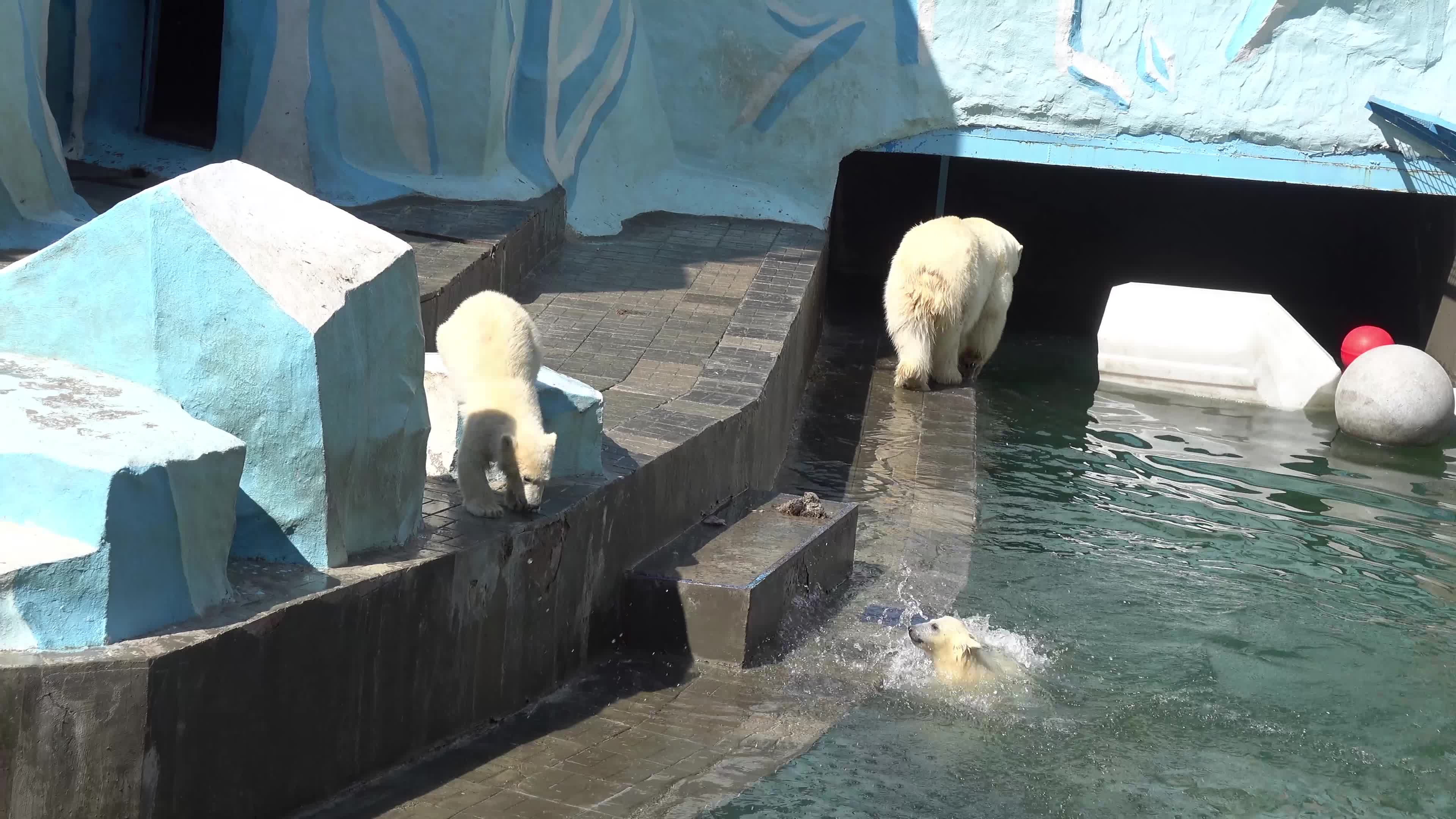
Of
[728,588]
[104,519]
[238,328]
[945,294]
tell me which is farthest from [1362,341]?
[104,519]

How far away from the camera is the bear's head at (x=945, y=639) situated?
17.0ft

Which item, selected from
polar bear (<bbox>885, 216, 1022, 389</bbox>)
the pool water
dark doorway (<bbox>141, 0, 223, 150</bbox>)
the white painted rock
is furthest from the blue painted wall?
the pool water

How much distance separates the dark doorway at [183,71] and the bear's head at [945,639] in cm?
653

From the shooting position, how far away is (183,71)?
427 inches

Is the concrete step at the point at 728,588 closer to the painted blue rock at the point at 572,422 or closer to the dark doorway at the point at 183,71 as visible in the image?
the painted blue rock at the point at 572,422

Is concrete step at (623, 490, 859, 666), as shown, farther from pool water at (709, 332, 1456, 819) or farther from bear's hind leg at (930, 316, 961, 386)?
bear's hind leg at (930, 316, 961, 386)

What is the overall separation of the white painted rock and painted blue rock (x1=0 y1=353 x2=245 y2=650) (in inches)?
351

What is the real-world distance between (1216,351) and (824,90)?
392 centimetres

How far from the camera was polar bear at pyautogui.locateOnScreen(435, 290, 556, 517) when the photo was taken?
4355 millimetres

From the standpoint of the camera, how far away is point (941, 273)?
9.66 metres

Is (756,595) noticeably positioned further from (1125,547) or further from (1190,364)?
(1190,364)

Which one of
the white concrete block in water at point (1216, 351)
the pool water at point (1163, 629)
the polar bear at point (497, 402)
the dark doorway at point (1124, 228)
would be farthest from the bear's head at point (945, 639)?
the dark doorway at point (1124, 228)

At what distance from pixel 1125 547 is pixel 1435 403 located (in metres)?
4.19

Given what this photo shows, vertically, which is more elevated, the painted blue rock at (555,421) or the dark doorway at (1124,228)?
the dark doorway at (1124,228)
